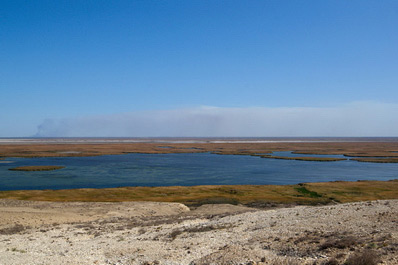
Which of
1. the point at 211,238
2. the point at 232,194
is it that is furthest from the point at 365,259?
the point at 232,194

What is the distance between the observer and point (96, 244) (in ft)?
64.8

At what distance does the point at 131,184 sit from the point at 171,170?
20.8 metres

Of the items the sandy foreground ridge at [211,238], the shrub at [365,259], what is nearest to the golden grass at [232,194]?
the sandy foreground ridge at [211,238]

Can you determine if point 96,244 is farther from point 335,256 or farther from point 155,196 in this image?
point 155,196

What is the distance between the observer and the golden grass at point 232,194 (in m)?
42.1

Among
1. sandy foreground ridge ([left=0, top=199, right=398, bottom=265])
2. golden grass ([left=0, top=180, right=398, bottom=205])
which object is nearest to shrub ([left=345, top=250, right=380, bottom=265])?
sandy foreground ridge ([left=0, top=199, right=398, bottom=265])

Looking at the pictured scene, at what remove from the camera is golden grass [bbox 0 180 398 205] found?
138 ft

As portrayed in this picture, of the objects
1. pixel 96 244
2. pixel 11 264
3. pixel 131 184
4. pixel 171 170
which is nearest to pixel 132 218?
pixel 96 244

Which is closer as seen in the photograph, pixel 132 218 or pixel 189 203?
pixel 132 218

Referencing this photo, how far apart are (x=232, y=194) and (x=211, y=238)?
27.5m

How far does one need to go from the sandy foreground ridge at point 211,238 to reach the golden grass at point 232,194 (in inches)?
534

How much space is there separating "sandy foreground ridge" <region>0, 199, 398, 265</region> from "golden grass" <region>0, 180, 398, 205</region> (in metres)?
13.6

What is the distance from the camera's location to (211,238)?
64.4 ft

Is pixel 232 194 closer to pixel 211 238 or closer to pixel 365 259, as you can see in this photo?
pixel 211 238
